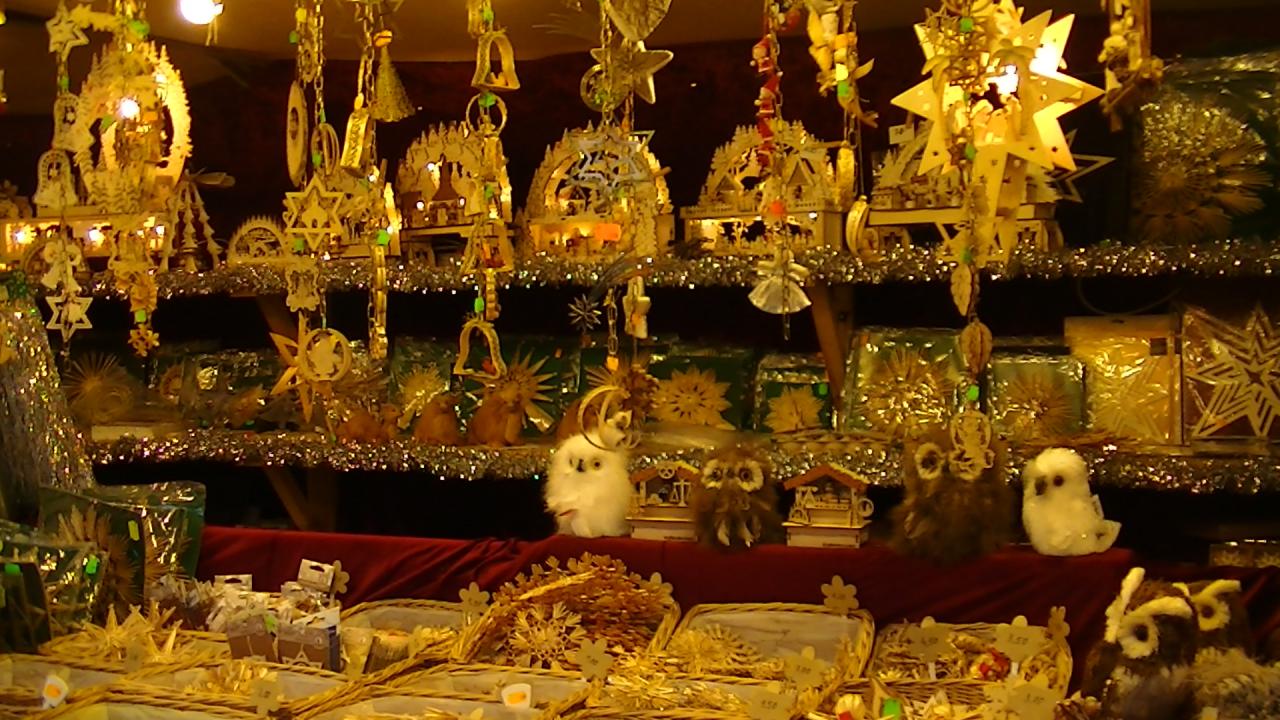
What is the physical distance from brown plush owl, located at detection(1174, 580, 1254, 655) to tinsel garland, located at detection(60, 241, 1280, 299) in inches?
22.9

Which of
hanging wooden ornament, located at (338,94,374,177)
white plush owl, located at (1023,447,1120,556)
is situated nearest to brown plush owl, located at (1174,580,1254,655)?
white plush owl, located at (1023,447,1120,556)

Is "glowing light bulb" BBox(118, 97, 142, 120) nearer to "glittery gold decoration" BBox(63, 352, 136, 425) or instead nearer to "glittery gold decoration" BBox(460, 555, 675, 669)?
"glittery gold decoration" BBox(460, 555, 675, 669)

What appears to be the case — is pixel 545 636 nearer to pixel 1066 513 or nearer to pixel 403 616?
pixel 403 616

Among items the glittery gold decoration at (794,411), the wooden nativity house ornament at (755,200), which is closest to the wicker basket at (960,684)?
the glittery gold decoration at (794,411)

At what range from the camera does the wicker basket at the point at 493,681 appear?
1.89 metres

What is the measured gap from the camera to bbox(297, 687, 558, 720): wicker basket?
5.99 ft

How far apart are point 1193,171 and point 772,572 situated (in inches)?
Answer: 36.8

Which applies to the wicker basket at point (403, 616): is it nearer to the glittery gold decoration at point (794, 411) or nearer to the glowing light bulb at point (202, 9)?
the glittery gold decoration at point (794, 411)

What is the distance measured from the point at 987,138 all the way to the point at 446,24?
5.08 ft

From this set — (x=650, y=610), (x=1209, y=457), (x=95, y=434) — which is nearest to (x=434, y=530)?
(x=95, y=434)

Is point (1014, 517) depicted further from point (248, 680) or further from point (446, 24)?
point (446, 24)

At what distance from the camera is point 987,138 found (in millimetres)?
1659

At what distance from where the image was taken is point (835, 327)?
8.39 ft

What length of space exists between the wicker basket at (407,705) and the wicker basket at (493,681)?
0.05 feet
